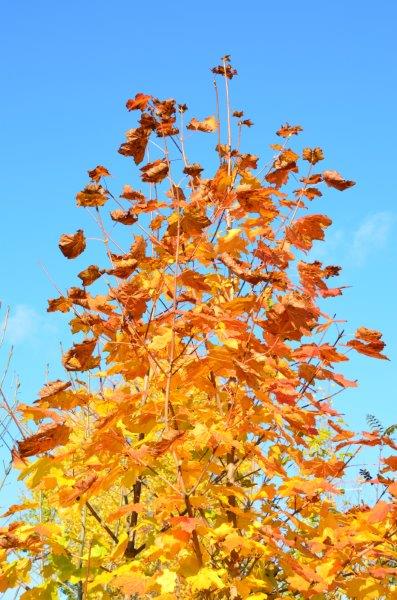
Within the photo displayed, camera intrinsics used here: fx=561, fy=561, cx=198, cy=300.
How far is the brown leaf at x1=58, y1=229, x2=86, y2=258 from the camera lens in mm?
2693

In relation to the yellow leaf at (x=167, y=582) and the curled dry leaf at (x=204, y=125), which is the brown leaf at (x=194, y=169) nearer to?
the curled dry leaf at (x=204, y=125)

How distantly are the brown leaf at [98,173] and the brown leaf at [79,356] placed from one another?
0.94 metres

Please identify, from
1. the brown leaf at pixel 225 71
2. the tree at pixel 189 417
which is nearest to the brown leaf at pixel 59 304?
the tree at pixel 189 417

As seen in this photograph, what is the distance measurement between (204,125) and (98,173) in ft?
3.51

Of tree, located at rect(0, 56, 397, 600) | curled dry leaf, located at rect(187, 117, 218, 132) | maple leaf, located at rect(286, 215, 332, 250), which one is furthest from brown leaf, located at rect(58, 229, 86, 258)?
curled dry leaf, located at rect(187, 117, 218, 132)

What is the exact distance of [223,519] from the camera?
3145 millimetres

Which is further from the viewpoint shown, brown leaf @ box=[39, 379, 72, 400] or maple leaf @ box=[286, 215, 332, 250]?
maple leaf @ box=[286, 215, 332, 250]

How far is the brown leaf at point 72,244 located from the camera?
2.69m

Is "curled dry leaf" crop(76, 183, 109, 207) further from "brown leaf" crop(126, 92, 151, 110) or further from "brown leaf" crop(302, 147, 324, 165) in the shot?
"brown leaf" crop(302, 147, 324, 165)

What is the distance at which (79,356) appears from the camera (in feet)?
8.89

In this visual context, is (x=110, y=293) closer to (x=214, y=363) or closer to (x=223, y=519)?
(x=214, y=363)

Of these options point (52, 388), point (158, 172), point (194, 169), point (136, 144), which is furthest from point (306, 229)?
point (52, 388)

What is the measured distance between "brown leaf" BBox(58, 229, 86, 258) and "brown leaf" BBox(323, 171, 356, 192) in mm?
1488

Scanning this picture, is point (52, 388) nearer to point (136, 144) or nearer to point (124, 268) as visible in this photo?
point (124, 268)
